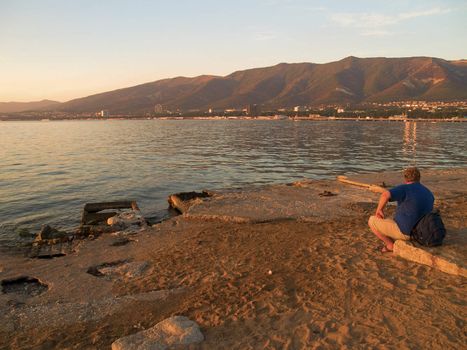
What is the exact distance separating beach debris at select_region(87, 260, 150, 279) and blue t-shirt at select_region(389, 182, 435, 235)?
608cm

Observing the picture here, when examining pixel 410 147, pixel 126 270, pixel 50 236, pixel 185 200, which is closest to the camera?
pixel 126 270

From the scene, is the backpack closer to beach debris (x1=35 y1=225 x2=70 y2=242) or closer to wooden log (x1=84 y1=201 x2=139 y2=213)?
Answer: beach debris (x1=35 y1=225 x2=70 y2=242)

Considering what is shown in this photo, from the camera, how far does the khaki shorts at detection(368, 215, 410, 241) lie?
8656 mm

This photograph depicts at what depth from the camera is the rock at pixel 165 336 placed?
575 centimetres

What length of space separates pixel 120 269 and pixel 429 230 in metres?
7.23

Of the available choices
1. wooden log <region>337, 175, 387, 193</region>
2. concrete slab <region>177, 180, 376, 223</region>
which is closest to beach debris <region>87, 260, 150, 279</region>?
concrete slab <region>177, 180, 376, 223</region>

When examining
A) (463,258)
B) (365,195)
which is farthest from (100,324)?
(365,195)

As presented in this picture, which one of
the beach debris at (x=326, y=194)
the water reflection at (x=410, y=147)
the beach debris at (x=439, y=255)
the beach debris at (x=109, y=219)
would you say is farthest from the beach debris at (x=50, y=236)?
the water reflection at (x=410, y=147)

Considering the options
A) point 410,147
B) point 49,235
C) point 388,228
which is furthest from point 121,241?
point 410,147

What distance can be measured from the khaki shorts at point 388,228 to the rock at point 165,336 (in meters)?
5.00

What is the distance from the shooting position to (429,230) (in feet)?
27.0

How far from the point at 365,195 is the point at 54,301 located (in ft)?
44.3

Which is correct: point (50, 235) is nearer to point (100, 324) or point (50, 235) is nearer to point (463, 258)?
point (100, 324)

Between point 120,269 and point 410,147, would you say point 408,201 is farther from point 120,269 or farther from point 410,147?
point 410,147
